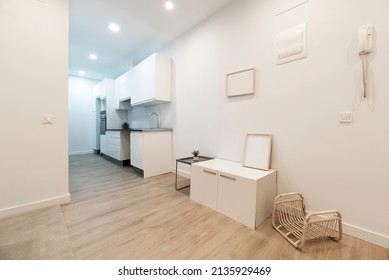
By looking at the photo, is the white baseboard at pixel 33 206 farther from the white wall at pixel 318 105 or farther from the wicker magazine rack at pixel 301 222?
the wicker magazine rack at pixel 301 222

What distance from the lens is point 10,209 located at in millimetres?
1897

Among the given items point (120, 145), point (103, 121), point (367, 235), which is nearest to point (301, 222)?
point (367, 235)

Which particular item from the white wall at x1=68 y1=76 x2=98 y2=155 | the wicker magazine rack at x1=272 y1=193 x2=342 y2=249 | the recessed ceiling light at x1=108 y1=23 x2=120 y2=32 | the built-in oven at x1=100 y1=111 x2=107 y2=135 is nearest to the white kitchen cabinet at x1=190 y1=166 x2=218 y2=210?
the wicker magazine rack at x1=272 y1=193 x2=342 y2=249

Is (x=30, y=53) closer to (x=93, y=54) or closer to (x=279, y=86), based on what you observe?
(x=93, y=54)

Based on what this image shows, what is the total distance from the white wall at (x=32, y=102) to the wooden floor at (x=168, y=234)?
45 centimetres

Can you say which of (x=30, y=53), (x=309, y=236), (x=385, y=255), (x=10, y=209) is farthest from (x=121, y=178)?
(x=385, y=255)

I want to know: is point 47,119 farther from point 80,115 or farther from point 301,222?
point 80,115

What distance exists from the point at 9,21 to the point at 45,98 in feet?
2.73

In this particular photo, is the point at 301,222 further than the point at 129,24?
No

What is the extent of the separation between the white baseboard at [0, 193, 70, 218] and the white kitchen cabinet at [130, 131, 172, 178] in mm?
1300

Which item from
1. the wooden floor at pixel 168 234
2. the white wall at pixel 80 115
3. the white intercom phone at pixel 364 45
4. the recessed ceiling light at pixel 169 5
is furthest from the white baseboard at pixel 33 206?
the white wall at pixel 80 115

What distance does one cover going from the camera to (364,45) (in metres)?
1.43

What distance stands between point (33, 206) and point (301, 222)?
9.88ft

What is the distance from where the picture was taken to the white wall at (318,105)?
4.73ft
